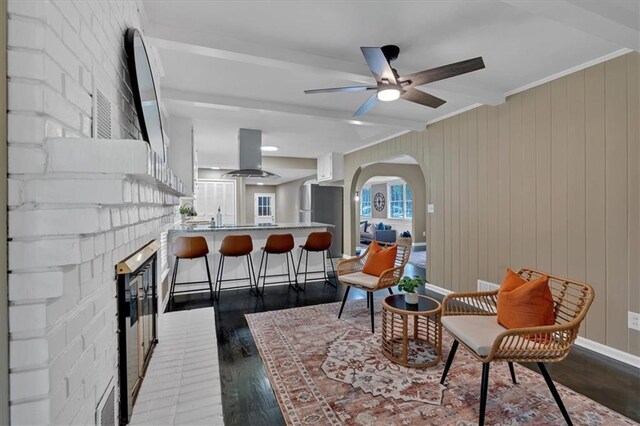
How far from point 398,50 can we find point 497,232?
226 centimetres

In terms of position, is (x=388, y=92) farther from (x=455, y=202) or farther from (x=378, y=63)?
(x=455, y=202)

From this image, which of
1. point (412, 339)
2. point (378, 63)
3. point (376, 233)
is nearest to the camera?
point (378, 63)

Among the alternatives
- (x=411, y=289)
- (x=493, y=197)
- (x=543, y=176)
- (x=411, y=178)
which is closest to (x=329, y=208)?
(x=411, y=178)

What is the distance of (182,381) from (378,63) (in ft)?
8.07

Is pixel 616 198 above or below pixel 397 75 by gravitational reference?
below

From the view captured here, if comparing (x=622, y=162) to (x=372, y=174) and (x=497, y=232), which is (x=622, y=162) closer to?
(x=497, y=232)

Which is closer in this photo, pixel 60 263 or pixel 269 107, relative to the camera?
pixel 60 263

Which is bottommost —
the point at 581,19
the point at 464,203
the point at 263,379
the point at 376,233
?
the point at 263,379

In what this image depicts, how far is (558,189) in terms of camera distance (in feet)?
9.21

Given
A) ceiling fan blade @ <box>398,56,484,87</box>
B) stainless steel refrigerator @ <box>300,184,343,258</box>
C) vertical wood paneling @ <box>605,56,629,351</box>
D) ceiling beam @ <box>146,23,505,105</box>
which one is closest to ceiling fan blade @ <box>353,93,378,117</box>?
ceiling beam @ <box>146,23,505,105</box>

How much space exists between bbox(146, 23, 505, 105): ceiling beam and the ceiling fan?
0.80 feet

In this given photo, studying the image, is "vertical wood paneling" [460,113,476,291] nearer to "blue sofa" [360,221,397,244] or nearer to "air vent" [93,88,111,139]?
"air vent" [93,88,111,139]

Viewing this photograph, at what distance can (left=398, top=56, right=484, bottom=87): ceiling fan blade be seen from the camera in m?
1.93

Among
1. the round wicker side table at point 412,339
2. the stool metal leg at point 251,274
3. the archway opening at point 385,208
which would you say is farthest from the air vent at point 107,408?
the archway opening at point 385,208
